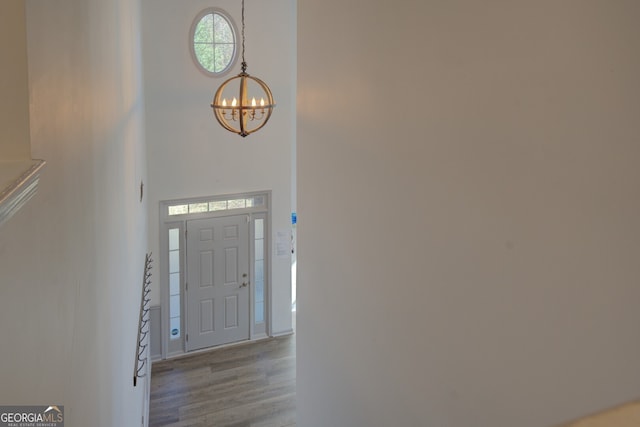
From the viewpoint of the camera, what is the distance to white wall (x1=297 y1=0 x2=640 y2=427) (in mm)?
1594

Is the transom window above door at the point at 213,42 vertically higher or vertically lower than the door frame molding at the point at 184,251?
higher

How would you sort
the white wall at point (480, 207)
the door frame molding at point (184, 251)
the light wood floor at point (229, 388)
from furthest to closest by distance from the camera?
the door frame molding at point (184, 251) < the light wood floor at point (229, 388) < the white wall at point (480, 207)

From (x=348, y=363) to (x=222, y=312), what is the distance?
4.74 metres

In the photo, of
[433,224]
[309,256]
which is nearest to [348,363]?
[309,256]

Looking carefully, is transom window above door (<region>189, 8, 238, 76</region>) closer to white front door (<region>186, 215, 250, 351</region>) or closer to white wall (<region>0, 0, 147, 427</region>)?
white front door (<region>186, 215, 250, 351</region>)

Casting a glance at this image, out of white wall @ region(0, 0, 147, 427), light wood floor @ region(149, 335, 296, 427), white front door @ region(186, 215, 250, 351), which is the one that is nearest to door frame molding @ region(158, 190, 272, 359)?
white front door @ region(186, 215, 250, 351)

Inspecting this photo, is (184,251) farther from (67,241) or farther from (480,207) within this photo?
(67,241)

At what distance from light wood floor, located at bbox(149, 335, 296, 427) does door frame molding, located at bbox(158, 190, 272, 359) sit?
19 cm

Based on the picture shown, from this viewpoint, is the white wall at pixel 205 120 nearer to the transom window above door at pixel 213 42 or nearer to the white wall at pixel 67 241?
the transom window above door at pixel 213 42

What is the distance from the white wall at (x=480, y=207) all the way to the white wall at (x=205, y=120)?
12.9 feet

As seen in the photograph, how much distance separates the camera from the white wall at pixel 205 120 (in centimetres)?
679

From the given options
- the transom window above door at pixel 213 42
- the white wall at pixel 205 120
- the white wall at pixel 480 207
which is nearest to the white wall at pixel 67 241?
the white wall at pixel 480 207

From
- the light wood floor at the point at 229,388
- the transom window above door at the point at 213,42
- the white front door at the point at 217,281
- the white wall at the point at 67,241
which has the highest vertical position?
the transom window above door at the point at 213,42

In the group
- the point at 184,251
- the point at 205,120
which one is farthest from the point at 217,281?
the point at 205,120
